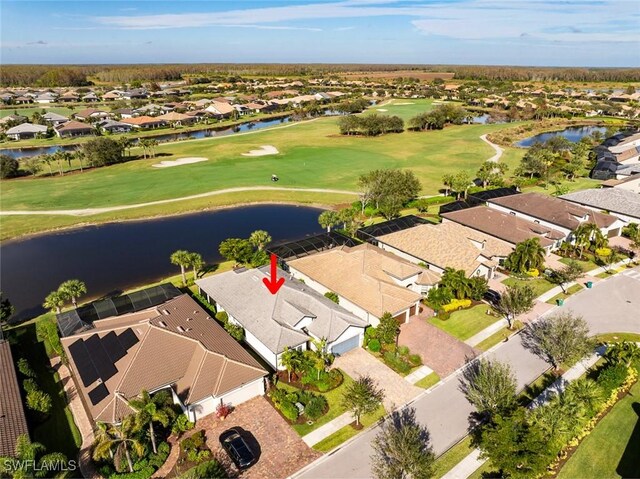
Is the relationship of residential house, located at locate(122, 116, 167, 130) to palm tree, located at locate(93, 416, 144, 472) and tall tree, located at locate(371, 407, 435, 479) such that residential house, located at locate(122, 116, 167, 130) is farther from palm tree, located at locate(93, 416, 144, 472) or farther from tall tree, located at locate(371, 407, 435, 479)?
tall tree, located at locate(371, 407, 435, 479)

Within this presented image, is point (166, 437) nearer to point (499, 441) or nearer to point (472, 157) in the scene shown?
point (499, 441)

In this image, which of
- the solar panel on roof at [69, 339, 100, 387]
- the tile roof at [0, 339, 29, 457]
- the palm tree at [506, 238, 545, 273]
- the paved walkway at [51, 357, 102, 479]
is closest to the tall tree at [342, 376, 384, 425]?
the paved walkway at [51, 357, 102, 479]

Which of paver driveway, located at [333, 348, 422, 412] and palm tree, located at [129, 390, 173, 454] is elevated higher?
palm tree, located at [129, 390, 173, 454]

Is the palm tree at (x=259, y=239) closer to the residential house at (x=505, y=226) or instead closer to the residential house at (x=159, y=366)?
the residential house at (x=159, y=366)

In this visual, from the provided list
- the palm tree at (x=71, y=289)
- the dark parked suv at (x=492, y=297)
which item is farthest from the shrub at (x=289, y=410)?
the dark parked suv at (x=492, y=297)

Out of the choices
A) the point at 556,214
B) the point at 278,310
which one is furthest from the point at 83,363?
the point at 556,214
